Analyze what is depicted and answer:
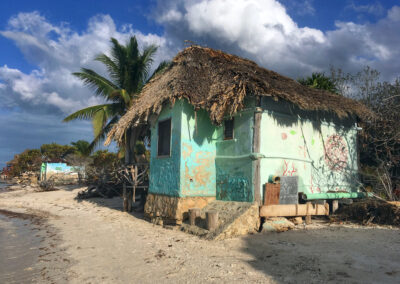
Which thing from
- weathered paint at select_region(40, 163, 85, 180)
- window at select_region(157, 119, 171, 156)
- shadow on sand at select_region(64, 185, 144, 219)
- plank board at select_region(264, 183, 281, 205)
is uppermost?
window at select_region(157, 119, 171, 156)

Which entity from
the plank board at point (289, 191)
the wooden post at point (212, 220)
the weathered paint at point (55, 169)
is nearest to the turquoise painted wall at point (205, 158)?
the plank board at point (289, 191)

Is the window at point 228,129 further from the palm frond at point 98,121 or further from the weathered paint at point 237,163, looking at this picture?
the palm frond at point 98,121

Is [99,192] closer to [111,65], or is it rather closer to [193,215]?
[111,65]

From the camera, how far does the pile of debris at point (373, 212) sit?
7.74 m

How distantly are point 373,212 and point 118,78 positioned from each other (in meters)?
12.4

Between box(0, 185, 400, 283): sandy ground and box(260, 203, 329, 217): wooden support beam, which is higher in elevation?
box(260, 203, 329, 217): wooden support beam

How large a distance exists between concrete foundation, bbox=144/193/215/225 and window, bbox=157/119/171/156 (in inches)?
54.4

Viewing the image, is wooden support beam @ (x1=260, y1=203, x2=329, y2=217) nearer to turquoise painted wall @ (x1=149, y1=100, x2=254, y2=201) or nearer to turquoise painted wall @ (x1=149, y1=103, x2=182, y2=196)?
turquoise painted wall @ (x1=149, y1=100, x2=254, y2=201)

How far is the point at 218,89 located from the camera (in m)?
7.81

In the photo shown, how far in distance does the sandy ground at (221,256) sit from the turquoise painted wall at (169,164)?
1191 mm

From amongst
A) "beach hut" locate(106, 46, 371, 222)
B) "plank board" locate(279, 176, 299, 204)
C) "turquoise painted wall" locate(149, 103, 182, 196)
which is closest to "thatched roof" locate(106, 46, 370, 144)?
"beach hut" locate(106, 46, 371, 222)

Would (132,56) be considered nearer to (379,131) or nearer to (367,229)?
(379,131)

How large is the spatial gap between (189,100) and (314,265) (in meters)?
4.90

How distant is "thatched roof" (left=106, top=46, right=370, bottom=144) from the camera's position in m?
7.49
